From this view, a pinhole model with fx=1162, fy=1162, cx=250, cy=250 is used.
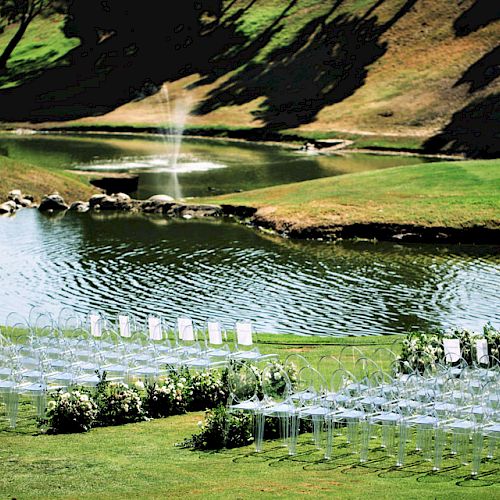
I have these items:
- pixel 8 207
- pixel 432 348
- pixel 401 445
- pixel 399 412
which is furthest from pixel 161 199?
pixel 401 445

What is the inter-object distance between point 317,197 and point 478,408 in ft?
140

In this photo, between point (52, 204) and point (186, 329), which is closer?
point (186, 329)

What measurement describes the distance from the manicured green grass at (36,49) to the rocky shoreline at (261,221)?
268ft

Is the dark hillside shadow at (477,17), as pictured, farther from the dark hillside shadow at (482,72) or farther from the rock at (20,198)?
the rock at (20,198)

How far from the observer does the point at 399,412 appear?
20.9 meters

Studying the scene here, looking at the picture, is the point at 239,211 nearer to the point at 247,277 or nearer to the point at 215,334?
the point at 247,277

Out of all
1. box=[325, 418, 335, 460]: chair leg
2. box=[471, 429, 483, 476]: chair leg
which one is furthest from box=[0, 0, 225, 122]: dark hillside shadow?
box=[471, 429, 483, 476]: chair leg

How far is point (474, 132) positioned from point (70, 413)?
272 feet

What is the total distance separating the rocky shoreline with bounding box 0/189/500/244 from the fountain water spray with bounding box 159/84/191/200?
18501 mm

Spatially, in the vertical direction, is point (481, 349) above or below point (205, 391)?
above

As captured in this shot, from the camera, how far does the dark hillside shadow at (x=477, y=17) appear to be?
121562 mm

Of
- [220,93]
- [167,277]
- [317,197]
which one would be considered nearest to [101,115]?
[220,93]

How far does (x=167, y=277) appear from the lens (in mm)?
47625

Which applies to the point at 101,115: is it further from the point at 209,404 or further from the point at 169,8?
the point at 209,404
